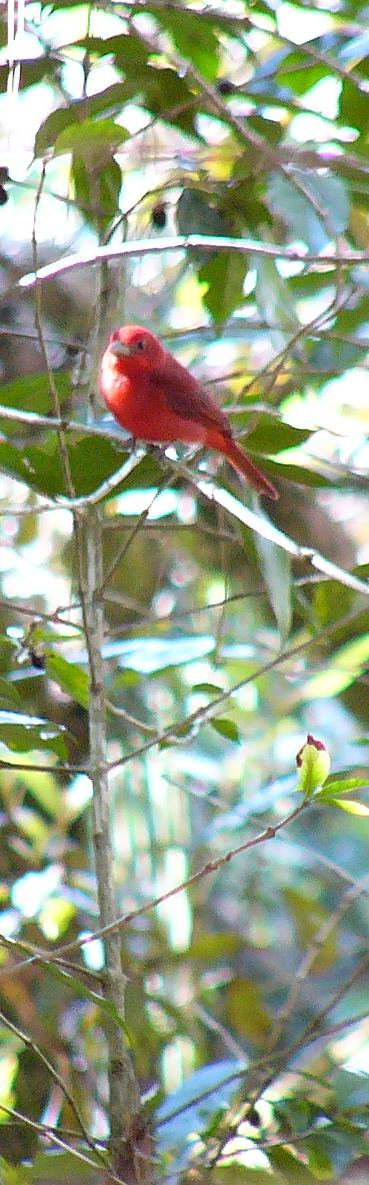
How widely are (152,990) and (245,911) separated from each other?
81 centimetres

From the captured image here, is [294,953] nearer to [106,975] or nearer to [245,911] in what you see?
[245,911]

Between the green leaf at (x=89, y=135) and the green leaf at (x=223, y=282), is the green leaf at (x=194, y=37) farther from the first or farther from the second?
the green leaf at (x=89, y=135)

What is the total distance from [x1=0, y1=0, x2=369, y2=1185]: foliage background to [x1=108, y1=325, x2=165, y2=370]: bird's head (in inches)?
2.9

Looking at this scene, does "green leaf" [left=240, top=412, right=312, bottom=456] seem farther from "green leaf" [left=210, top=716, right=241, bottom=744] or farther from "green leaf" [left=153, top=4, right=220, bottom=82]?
"green leaf" [left=153, top=4, right=220, bottom=82]

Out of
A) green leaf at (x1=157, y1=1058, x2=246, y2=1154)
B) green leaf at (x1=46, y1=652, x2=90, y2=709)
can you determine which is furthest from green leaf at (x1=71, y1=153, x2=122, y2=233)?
green leaf at (x1=157, y1=1058, x2=246, y2=1154)

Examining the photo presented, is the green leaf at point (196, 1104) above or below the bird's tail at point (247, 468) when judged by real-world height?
below

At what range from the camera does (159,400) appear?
2.45 meters

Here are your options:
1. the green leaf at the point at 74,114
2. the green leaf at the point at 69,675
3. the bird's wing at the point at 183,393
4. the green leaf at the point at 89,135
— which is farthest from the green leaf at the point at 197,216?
the green leaf at the point at 69,675

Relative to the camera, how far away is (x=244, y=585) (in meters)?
3.34

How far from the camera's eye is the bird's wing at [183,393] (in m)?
2.32

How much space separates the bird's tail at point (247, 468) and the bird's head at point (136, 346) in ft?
0.81

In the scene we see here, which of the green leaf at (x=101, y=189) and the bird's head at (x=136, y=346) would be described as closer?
the green leaf at (x=101, y=189)

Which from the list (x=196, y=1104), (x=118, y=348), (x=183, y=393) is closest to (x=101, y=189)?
(x=118, y=348)

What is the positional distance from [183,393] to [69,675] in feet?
2.55
